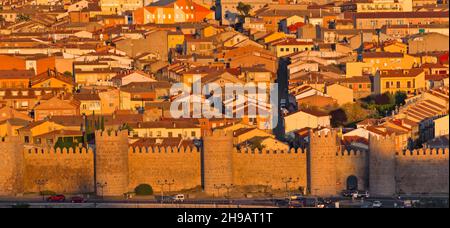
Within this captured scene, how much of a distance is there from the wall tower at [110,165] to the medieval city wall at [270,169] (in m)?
1.67

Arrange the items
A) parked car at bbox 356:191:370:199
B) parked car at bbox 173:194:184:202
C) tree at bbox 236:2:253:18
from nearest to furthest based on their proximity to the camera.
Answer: parked car at bbox 173:194:184:202 < parked car at bbox 356:191:370:199 < tree at bbox 236:2:253:18

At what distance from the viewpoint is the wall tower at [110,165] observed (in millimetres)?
37625

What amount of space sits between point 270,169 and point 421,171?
2270 mm

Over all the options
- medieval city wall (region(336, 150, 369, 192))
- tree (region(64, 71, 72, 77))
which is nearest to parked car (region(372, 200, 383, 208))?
medieval city wall (region(336, 150, 369, 192))

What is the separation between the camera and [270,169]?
37.7 meters

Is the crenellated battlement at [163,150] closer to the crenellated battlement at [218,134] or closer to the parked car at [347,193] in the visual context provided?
the crenellated battlement at [218,134]

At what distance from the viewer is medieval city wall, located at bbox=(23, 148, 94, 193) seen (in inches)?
1490

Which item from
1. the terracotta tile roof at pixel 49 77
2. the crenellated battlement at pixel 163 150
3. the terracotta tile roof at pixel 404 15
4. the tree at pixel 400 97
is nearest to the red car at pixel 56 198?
the crenellated battlement at pixel 163 150

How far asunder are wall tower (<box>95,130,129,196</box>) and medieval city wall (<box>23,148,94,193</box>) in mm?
233

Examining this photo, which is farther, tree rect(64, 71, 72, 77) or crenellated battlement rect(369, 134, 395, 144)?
tree rect(64, 71, 72, 77)

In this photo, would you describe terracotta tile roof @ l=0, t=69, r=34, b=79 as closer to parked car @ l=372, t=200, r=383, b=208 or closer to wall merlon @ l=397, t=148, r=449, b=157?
wall merlon @ l=397, t=148, r=449, b=157

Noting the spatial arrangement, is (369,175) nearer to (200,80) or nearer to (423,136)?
(423,136)

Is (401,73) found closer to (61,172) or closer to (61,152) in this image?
(61,152)
